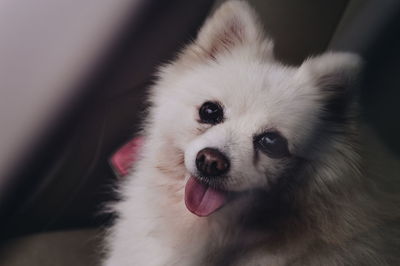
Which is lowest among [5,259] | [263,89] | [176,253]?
[5,259]

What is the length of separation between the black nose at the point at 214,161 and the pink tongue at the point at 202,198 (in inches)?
1.2

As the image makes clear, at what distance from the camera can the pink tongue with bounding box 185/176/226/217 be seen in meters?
0.62

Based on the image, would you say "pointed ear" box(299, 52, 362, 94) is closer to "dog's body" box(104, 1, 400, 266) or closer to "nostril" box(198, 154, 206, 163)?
"dog's body" box(104, 1, 400, 266)

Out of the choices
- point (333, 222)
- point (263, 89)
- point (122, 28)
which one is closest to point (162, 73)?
point (122, 28)

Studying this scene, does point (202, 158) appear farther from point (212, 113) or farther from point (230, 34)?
point (230, 34)

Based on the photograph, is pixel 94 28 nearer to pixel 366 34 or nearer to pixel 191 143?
pixel 191 143

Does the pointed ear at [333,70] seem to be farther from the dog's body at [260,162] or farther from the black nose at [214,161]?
the black nose at [214,161]

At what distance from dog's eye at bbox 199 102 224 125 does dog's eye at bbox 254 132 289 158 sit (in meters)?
0.06

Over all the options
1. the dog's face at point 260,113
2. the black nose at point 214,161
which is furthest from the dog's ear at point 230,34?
the black nose at point 214,161

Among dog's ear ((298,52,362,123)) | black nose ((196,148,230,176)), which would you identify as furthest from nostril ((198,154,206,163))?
dog's ear ((298,52,362,123))

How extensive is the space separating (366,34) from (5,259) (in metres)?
0.62

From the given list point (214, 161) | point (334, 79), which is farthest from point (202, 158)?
point (334, 79)

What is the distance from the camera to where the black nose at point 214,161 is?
586mm

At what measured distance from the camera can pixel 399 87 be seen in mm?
526
